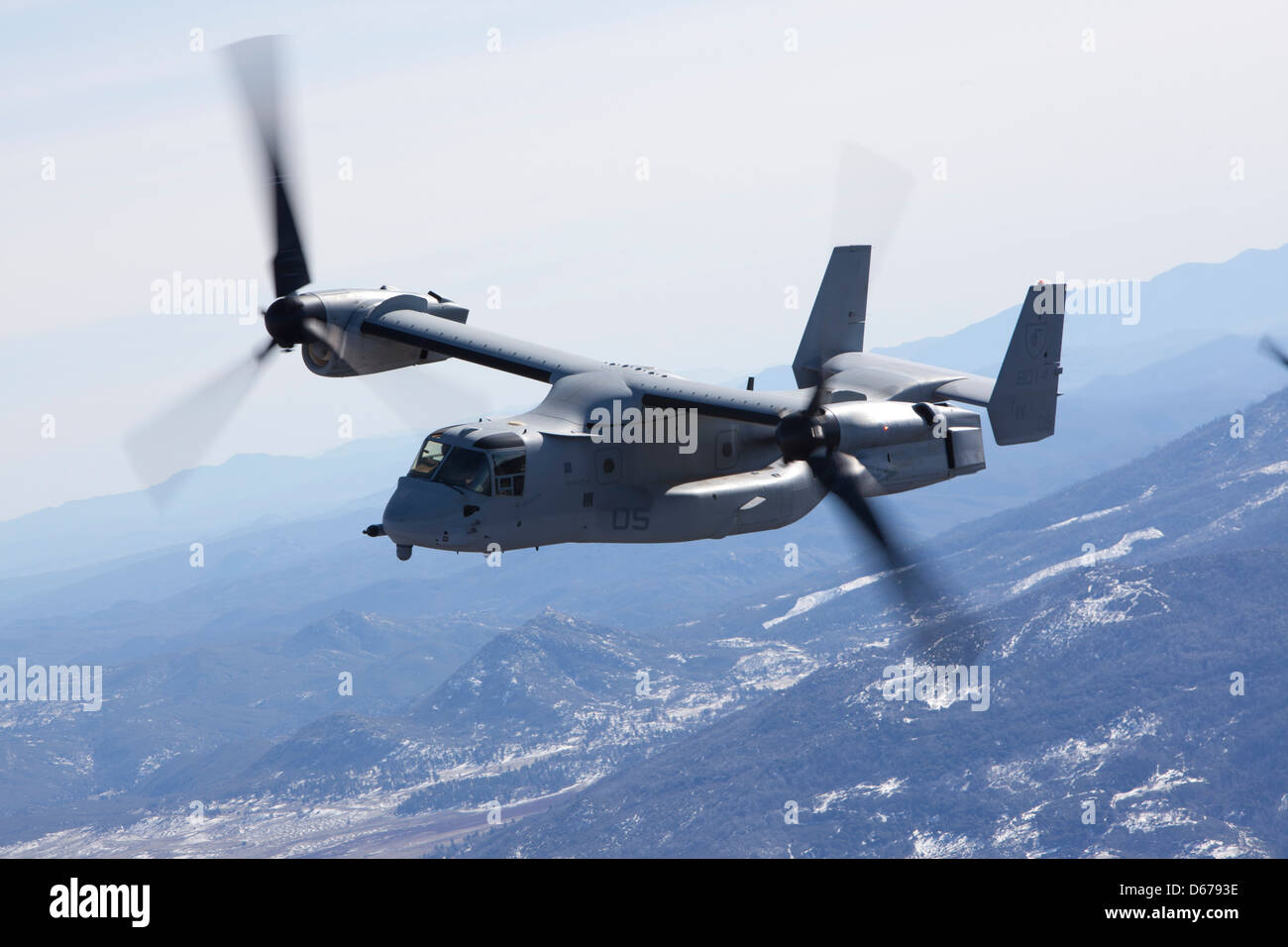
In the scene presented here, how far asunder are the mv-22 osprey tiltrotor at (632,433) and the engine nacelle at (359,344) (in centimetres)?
5

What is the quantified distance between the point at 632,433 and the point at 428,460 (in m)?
6.33

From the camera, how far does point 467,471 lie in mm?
37781

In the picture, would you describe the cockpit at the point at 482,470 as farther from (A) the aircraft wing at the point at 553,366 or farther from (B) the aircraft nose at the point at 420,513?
(A) the aircraft wing at the point at 553,366

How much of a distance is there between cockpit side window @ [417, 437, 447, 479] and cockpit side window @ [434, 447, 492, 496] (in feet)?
0.93

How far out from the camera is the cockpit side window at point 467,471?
123 feet

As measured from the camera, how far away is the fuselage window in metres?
38.4

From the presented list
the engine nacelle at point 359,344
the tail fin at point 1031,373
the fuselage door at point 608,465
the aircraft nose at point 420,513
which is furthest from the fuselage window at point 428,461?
the tail fin at point 1031,373

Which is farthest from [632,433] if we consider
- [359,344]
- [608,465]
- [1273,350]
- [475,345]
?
[1273,350]

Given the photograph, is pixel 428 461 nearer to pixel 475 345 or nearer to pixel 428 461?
pixel 428 461

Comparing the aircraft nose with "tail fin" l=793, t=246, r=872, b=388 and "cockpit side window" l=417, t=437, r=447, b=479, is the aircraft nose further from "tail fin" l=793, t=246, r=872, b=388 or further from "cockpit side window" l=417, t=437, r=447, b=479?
"tail fin" l=793, t=246, r=872, b=388

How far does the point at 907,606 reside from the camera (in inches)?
1416
